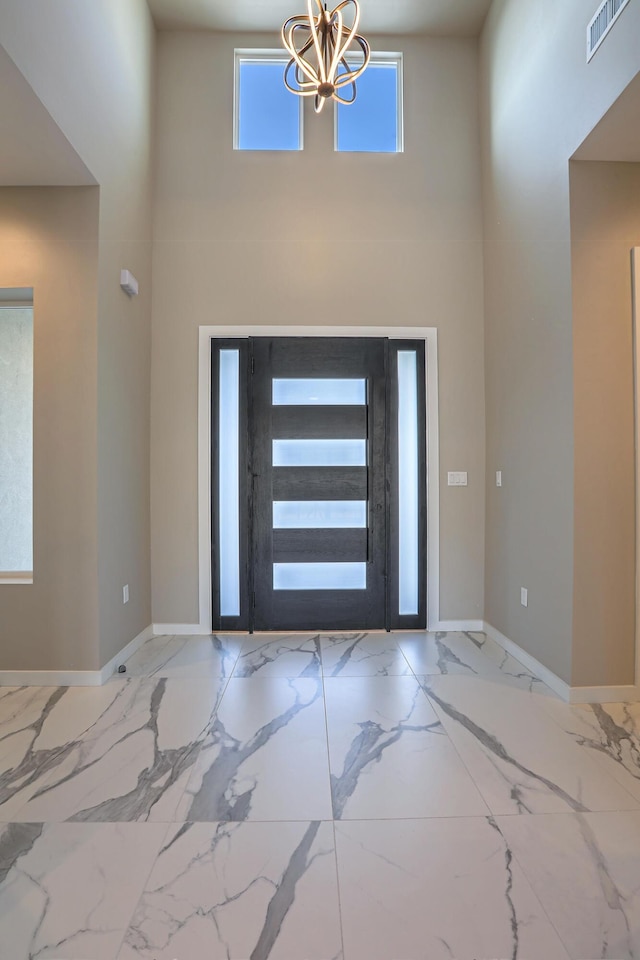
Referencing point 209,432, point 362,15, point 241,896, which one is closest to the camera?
point 241,896

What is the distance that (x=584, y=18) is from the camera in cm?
259

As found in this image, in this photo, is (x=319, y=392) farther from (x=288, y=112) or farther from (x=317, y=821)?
(x=317, y=821)

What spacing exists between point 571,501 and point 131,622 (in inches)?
114

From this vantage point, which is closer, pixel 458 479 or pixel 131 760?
pixel 131 760

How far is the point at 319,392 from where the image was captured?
13.3ft

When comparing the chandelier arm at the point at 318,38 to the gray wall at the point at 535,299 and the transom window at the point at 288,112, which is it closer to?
the gray wall at the point at 535,299

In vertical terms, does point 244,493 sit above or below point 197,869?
above

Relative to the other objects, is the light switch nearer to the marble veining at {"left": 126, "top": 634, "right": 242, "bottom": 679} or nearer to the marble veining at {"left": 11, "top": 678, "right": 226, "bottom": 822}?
the marble veining at {"left": 126, "top": 634, "right": 242, "bottom": 679}

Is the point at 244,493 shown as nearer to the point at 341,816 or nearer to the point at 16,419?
the point at 16,419

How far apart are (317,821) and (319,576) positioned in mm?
2272

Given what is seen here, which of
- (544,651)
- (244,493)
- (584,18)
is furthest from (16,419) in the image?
(584,18)

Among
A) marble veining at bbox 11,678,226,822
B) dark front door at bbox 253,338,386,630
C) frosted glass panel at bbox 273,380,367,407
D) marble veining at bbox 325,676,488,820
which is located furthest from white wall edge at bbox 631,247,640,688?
marble veining at bbox 11,678,226,822

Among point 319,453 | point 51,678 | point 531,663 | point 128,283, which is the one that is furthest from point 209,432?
point 531,663

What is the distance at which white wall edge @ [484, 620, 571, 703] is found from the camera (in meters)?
2.87
